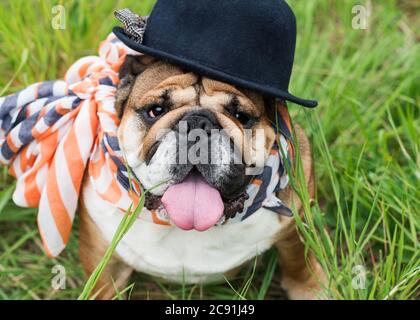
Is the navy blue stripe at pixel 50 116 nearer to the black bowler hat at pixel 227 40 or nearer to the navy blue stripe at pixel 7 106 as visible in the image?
the navy blue stripe at pixel 7 106

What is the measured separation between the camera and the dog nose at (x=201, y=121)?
5.87 feet

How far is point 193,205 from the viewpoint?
1.79 m

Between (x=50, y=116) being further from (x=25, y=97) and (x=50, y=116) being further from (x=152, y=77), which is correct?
(x=152, y=77)

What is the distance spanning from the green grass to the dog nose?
1.11 ft

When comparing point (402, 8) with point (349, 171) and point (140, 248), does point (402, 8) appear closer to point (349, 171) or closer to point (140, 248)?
point (349, 171)

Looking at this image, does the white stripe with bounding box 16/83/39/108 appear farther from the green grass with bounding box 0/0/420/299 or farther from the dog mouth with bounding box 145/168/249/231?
the dog mouth with bounding box 145/168/249/231

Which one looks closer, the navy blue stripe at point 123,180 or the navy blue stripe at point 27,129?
the navy blue stripe at point 123,180

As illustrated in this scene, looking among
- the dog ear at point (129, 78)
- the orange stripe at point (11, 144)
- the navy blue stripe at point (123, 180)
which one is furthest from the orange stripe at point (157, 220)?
the orange stripe at point (11, 144)

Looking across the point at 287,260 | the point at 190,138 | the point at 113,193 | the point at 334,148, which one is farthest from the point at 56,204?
the point at 334,148

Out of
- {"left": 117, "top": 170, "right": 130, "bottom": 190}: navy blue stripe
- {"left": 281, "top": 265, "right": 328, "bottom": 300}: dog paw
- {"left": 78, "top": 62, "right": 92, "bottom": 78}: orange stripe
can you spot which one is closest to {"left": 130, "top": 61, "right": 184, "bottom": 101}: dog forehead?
{"left": 117, "top": 170, "right": 130, "bottom": 190}: navy blue stripe

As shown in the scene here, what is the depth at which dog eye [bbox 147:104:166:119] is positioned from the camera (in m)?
1.90

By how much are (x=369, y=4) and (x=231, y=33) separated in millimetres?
1622

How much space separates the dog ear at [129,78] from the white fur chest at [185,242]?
30cm

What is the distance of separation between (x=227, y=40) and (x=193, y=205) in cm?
46
